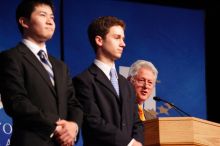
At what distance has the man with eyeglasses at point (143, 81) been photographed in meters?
4.64

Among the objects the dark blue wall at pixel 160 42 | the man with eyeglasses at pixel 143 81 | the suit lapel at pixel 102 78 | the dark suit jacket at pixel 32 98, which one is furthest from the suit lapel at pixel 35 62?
the dark blue wall at pixel 160 42

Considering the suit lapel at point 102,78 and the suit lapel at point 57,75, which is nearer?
the suit lapel at point 57,75

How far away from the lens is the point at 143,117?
452cm

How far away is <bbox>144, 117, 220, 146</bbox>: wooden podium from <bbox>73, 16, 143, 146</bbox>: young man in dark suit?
0.30 feet

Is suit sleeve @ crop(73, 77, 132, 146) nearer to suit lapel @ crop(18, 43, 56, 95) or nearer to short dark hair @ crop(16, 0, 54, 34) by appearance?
suit lapel @ crop(18, 43, 56, 95)

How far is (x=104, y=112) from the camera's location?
3.38 metres

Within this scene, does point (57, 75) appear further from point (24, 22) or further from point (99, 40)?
point (99, 40)

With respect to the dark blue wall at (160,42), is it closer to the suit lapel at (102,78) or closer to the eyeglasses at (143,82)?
the eyeglasses at (143,82)

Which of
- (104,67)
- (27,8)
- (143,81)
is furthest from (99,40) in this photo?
(143,81)

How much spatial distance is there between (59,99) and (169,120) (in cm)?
75

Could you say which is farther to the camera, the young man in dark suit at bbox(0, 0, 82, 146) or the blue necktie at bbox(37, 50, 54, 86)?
the blue necktie at bbox(37, 50, 54, 86)

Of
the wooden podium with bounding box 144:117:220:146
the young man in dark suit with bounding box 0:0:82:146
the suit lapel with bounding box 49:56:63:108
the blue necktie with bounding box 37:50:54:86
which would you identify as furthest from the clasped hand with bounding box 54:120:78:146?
the wooden podium with bounding box 144:117:220:146

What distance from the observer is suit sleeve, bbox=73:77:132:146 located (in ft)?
10.8

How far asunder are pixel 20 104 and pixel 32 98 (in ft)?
0.39
